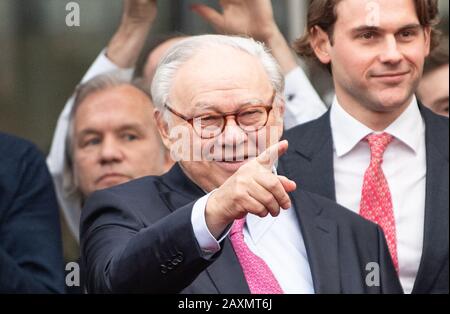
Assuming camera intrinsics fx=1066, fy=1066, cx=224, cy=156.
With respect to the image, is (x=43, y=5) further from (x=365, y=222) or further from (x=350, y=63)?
(x=365, y=222)

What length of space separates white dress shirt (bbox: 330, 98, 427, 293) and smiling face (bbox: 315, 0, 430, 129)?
3 cm

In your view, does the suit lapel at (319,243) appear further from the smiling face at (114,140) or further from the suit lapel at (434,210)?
the smiling face at (114,140)

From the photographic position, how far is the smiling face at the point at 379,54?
2439mm

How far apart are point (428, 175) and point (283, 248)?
466 mm

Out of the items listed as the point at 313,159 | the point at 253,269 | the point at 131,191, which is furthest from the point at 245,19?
the point at 253,269

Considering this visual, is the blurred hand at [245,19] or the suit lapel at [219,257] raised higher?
the blurred hand at [245,19]

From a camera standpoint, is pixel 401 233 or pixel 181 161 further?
pixel 401 233

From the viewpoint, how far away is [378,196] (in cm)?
249

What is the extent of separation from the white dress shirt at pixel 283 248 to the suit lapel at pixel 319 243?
20mm

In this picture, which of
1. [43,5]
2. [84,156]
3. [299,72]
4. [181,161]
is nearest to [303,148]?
[299,72]

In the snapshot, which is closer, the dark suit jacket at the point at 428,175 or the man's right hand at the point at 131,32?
the dark suit jacket at the point at 428,175

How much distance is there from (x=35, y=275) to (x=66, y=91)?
596 millimetres

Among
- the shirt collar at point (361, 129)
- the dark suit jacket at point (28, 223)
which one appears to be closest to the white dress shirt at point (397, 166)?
the shirt collar at point (361, 129)
